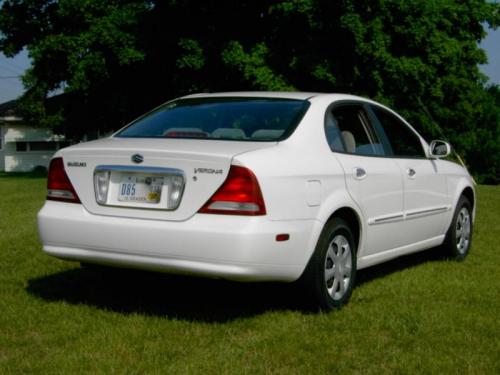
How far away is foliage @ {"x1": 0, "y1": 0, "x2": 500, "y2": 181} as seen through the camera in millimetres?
24438

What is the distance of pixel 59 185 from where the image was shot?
550 cm

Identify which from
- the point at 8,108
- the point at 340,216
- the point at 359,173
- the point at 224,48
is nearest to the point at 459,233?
the point at 359,173

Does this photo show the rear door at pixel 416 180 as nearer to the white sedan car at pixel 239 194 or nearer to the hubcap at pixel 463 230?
the white sedan car at pixel 239 194

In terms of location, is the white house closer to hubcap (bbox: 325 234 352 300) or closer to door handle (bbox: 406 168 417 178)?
door handle (bbox: 406 168 417 178)

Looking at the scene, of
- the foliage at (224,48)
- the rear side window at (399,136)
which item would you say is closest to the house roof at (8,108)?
the foliage at (224,48)

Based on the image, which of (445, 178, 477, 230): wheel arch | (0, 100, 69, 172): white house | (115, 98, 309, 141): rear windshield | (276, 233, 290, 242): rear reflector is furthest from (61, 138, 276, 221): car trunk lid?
(0, 100, 69, 172): white house

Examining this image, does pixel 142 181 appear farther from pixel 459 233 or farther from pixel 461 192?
pixel 459 233

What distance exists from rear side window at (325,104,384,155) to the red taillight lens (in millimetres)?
1108

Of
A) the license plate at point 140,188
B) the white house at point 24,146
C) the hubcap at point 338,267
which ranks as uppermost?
the license plate at point 140,188

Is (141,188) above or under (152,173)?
under

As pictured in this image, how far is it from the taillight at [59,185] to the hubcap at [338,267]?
1.78 metres

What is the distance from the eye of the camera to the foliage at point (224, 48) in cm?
2444

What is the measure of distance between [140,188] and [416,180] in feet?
9.24

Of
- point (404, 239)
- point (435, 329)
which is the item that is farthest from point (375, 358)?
point (404, 239)
